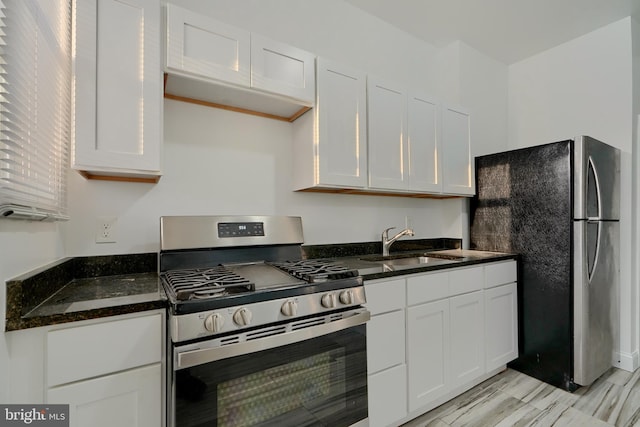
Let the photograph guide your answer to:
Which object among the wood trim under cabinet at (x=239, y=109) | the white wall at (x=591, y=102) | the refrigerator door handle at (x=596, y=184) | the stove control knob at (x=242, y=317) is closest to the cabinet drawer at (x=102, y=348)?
the stove control knob at (x=242, y=317)

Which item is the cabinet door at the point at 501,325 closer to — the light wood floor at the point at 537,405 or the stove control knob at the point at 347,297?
the light wood floor at the point at 537,405

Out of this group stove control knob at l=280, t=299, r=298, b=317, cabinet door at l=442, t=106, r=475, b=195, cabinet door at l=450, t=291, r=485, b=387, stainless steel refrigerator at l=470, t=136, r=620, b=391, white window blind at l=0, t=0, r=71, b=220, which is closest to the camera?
white window blind at l=0, t=0, r=71, b=220

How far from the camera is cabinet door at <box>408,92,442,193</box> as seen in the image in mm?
2242

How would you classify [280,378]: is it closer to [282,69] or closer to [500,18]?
[282,69]

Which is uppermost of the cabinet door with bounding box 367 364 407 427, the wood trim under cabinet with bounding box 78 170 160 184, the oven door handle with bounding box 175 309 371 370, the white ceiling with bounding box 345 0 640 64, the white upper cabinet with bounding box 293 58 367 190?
the white ceiling with bounding box 345 0 640 64

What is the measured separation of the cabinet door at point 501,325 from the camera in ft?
7.11

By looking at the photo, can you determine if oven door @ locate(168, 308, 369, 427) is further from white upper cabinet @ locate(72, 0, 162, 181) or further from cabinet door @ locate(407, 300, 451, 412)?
white upper cabinet @ locate(72, 0, 162, 181)

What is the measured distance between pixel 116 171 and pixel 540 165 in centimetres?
A: 260

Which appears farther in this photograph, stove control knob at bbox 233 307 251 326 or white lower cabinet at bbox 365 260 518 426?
white lower cabinet at bbox 365 260 518 426

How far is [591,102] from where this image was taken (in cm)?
265

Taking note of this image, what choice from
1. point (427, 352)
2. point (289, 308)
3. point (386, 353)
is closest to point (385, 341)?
point (386, 353)

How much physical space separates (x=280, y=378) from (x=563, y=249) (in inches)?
81.0

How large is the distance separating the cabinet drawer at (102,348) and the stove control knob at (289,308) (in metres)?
0.43

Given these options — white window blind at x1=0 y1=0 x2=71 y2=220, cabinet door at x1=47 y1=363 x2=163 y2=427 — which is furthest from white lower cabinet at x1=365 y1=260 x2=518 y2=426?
white window blind at x1=0 y1=0 x2=71 y2=220
